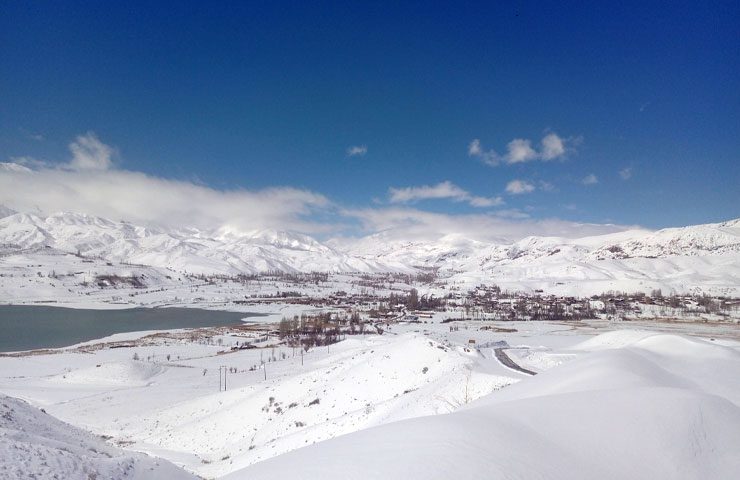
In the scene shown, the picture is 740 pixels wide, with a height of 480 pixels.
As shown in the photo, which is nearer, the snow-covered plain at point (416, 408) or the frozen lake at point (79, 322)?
the snow-covered plain at point (416, 408)

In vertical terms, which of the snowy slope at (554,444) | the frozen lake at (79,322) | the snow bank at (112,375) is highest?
the snowy slope at (554,444)

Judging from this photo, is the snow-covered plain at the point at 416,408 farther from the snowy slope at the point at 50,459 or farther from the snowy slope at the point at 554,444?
the snowy slope at the point at 50,459

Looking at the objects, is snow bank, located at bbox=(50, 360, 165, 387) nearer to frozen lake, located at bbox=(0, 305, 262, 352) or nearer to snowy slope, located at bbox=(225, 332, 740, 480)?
frozen lake, located at bbox=(0, 305, 262, 352)

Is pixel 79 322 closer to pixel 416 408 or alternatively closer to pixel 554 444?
pixel 416 408

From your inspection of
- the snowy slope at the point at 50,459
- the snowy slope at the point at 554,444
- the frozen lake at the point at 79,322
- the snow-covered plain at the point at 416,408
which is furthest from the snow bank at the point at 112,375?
the snowy slope at the point at 554,444

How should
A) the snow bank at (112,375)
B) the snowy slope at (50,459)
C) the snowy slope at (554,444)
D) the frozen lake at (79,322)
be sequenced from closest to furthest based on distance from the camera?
the snowy slope at (554,444) → the snowy slope at (50,459) → the snow bank at (112,375) → the frozen lake at (79,322)

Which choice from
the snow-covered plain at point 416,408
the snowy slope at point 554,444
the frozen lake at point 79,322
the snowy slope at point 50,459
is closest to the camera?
the snowy slope at point 554,444
